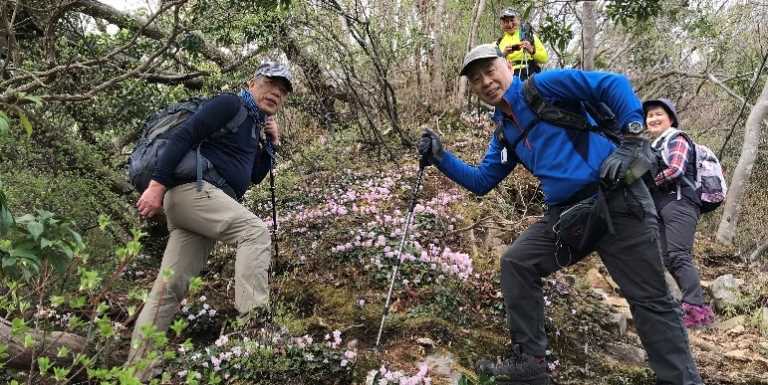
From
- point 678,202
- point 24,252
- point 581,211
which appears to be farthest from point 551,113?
point 678,202

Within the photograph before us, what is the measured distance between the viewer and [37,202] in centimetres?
495

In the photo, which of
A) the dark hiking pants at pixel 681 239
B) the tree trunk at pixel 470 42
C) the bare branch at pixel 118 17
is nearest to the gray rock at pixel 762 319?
the dark hiking pants at pixel 681 239

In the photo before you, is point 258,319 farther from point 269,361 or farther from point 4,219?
point 4,219

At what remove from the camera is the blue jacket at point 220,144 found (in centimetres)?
368

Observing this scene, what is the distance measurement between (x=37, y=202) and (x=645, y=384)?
5.30 metres

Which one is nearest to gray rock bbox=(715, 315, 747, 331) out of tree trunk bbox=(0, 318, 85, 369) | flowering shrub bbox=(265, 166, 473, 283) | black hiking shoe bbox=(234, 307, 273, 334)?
flowering shrub bbox=(265, 166, 473, 283)

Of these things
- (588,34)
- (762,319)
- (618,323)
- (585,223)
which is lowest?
(762,319)

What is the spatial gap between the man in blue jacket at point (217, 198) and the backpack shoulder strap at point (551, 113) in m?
1.72

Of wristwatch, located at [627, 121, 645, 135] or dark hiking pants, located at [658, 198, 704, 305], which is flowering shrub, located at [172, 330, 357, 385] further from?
dark hiking pants, located at [658, 198, 704, 305]

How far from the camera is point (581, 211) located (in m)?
3.38

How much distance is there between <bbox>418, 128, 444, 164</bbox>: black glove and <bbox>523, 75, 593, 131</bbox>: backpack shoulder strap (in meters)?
0.89

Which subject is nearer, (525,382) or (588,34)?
(525,382)

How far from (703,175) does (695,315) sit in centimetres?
148

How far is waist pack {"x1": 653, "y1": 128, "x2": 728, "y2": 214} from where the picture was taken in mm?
5625
